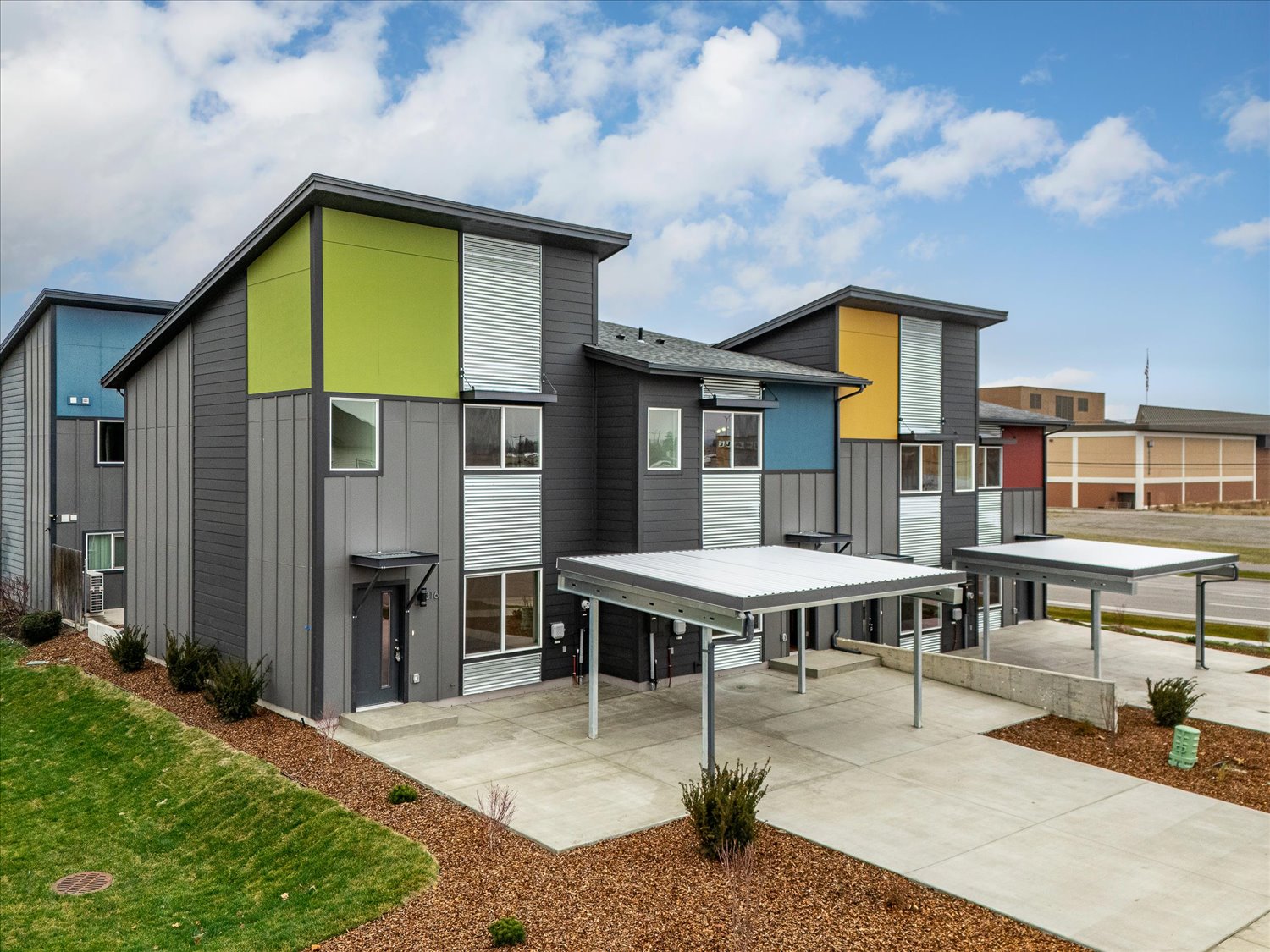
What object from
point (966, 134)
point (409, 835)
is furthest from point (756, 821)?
point (966, 134)

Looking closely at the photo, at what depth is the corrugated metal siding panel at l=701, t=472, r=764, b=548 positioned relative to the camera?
1798cm

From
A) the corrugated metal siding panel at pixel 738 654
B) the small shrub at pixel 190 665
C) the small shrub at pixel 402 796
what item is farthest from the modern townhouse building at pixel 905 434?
the small shrub at pixel 190 665

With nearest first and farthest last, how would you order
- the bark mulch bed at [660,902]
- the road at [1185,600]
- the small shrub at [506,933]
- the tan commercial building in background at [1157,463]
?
the small shrub at [506,933], the bark mulch bed at [660,902], the road at [1185,600], the tan commercial building in background at [1157,463]

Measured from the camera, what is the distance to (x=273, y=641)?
15.3 meters

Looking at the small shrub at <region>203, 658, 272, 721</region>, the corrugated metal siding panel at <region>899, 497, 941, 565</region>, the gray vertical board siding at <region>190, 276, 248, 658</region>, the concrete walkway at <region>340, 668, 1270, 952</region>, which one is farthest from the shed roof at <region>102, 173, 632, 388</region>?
the corrugated metal siding panel at <region>899, 497, 941, 565</region>

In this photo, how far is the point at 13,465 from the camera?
26.8 metres

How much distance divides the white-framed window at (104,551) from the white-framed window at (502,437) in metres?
13.3

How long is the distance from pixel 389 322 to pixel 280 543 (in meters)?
4.14

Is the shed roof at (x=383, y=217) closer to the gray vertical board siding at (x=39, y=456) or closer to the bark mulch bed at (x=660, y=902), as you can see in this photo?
the gray vertical board siding at (x=39, y=456)

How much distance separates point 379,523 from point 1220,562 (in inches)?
682

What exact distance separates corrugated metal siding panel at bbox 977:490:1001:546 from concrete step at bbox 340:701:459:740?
1598cm

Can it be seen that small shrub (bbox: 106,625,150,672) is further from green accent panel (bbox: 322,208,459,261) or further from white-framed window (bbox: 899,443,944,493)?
white-framed window (bbox: 899,443,944,493)

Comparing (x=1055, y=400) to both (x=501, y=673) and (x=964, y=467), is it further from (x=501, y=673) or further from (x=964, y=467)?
(x=501, y=673)

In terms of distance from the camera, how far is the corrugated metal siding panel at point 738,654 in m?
18.4
